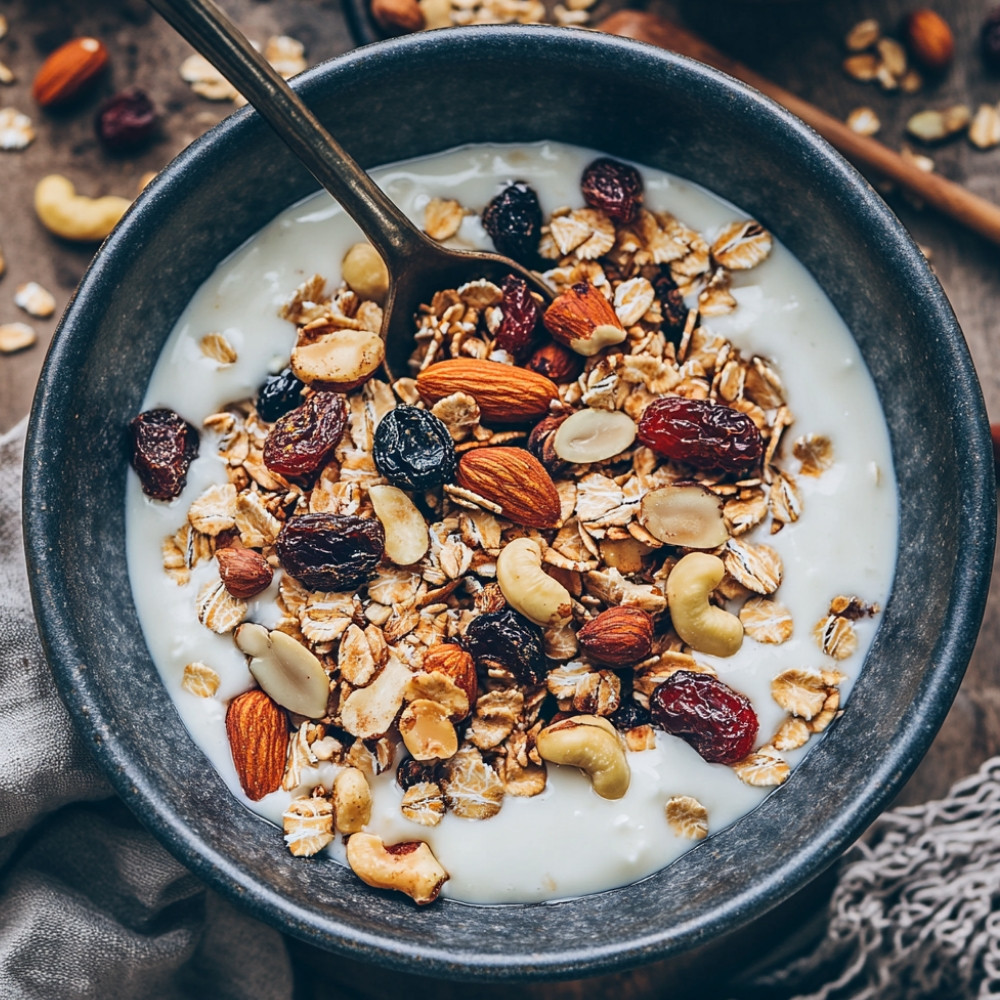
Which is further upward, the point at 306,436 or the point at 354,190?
the point at 354,190

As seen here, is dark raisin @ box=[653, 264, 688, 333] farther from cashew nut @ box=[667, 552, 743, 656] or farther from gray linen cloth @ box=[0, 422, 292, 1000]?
gray linen cloth @ box=[0, 422, 292, 1000]

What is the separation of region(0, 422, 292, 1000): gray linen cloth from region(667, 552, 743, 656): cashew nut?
537mm

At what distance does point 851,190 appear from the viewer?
89 cm

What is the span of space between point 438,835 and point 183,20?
0.68 m

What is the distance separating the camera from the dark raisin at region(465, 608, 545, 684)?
875 millimetres

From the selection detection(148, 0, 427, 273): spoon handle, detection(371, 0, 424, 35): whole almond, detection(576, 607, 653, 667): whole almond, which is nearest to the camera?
detection(148, 0, 427, 273): spoon handle

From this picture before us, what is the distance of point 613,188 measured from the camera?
0.96 m

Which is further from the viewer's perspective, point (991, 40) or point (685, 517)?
point (991, 40)

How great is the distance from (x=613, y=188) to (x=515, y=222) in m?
0.10

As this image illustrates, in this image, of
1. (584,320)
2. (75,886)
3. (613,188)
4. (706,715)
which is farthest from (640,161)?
(75,886)

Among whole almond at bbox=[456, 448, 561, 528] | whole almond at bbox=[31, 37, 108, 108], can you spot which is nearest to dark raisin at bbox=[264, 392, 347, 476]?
whole almond at bbox=[456, 448, 561, 528]

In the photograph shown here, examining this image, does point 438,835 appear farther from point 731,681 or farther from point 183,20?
point 183,20

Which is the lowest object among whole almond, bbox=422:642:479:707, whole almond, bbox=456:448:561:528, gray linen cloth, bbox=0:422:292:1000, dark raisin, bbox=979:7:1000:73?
gray linen cloth, bbox=0:422:292:1000

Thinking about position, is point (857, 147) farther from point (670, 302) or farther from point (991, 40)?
point (670, 302)
